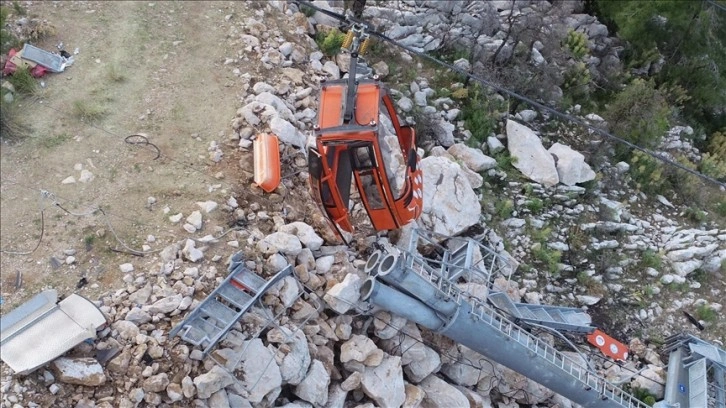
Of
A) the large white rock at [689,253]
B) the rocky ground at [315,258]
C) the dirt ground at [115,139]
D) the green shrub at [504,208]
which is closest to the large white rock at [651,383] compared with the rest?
the rocky ground at [315,258]

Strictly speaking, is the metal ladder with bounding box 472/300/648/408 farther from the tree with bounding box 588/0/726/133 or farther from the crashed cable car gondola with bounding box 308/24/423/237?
the tree with bounding box 588/0/726/133

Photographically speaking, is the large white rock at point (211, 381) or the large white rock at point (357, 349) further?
the large white rock at point (357, 349)

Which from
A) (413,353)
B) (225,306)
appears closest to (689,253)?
(413,353)

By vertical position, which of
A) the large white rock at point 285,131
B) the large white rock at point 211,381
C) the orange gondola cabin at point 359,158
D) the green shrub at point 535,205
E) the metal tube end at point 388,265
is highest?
the orange gondola cabin at point 359,158

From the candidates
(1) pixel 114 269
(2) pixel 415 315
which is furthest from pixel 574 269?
(1) pixel 114 269

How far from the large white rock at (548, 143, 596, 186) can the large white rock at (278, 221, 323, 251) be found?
5.49 metres

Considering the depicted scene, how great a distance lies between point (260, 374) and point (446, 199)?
14.4 feet

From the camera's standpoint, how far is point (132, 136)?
938cm

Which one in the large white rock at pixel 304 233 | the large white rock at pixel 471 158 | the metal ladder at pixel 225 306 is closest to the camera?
the metal ladder at pixel 225 306

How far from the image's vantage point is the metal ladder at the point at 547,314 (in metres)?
9.30

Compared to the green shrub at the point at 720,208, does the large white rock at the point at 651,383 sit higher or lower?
lower

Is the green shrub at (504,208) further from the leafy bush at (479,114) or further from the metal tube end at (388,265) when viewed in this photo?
the metal tube end at (388,265)

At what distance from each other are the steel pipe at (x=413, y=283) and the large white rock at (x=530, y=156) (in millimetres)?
4621

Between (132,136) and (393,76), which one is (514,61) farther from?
(132,136)
